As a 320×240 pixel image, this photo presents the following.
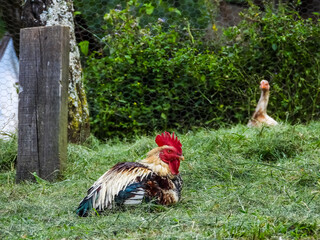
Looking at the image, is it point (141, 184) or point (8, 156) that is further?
point (8, 156)

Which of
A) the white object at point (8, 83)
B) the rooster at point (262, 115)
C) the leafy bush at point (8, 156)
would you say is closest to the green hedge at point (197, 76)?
the rooster at point (262, 115)

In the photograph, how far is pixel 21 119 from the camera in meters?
4.17

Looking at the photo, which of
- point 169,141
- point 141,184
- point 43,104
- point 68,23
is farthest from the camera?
point 68,23

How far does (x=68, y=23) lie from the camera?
210 inches

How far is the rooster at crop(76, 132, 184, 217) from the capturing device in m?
2.97

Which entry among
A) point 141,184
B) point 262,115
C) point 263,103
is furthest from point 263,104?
point 141,184

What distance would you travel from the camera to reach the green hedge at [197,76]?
20.9 ft

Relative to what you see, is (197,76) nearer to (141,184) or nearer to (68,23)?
(68,23)

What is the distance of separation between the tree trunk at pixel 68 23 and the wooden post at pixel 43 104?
3.41 ft

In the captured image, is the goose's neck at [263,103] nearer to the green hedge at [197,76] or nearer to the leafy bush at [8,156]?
the green hedge at [197,76]

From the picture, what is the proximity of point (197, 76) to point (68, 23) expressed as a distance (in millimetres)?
1904

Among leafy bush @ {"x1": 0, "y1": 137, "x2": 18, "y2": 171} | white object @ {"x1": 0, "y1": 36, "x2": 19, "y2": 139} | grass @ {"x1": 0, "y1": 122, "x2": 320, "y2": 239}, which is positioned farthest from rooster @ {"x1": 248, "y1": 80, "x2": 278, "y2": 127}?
white object @ {"x1": 0, "y1": 36, "x2": 19, "y2": 139}

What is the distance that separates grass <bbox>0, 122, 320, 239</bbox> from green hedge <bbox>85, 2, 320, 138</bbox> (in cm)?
115

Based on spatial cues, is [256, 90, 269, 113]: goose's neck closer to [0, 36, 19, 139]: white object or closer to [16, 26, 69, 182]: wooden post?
[16, 26, 69, 182]: wooden post
